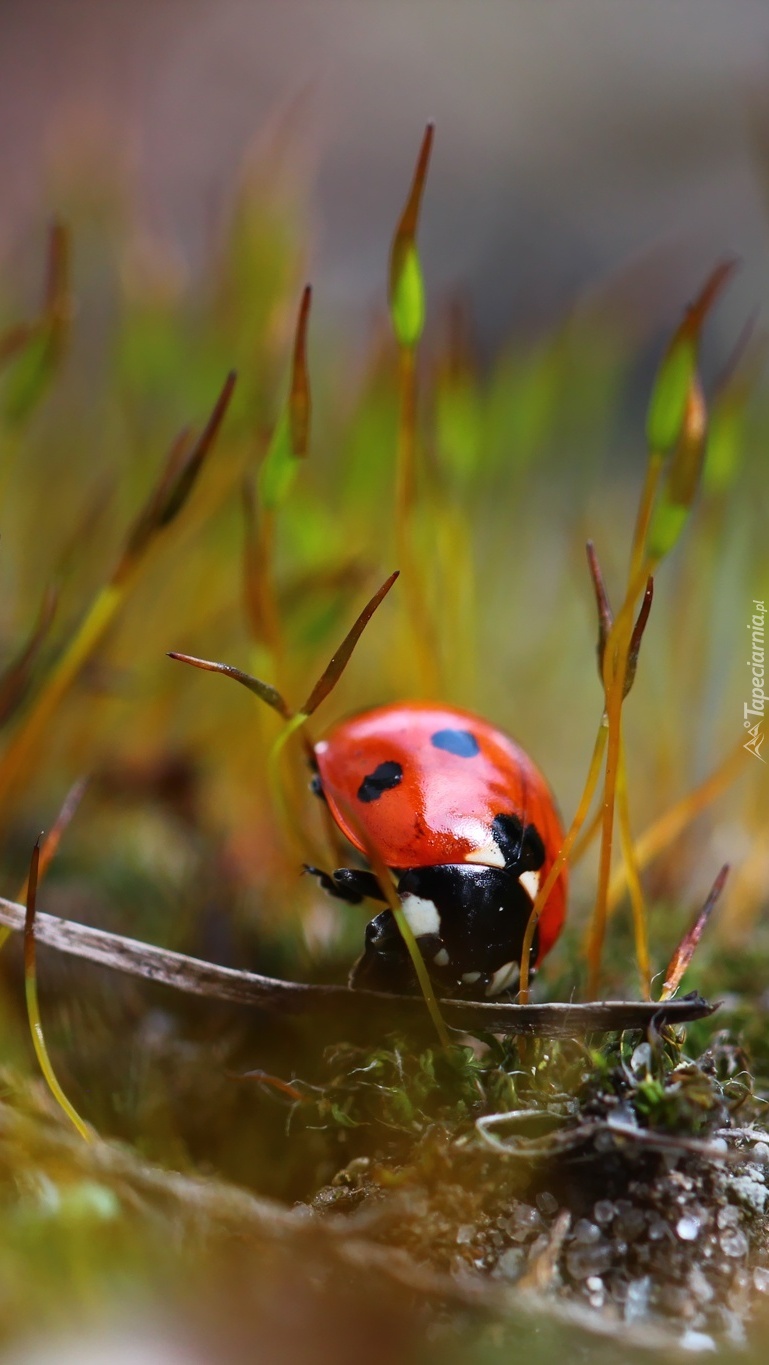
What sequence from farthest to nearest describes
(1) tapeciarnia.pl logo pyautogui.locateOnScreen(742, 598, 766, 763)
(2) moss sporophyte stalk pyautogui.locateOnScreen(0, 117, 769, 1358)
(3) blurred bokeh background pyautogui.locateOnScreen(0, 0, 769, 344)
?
(3) blurred bokeh background pyautogui.locateOnScreen(0, 0, 769, 344), (1) tapeciarnia.pl logo pyautogui.locateOnScreen(742, 598, 766, 763), (2) moss sporophyte stalk pyautogui.locateOnScreen(0, 117, 769, 1358)

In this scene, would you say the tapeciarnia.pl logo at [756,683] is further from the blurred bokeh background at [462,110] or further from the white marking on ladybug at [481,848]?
the blurred bokeh background at [462,110]

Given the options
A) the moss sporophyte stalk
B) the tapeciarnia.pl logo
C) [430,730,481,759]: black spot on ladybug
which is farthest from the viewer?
the tapeciarnia.pl logo

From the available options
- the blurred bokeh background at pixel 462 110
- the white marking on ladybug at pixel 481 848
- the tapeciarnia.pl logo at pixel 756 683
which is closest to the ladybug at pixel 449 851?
the white marking on ladybug at pixel 481 848

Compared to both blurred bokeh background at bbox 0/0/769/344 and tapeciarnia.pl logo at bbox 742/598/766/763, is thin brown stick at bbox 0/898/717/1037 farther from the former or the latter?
blurred bokeh background at bbox 0/0/769/344

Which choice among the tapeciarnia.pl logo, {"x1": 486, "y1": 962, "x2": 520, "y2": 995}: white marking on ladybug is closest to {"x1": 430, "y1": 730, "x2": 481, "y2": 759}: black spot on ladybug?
{"x1": 486, "y1": 962, "x2": 520, "y2": 995}: white marking on ladybug

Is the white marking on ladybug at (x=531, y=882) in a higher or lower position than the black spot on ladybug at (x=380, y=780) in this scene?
lower

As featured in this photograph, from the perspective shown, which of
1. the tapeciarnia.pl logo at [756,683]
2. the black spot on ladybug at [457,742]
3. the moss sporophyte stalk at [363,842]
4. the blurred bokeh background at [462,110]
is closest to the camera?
the moss sporophyte stalk at [363,842]

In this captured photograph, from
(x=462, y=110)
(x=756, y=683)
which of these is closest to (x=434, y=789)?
(x=756, y=683)

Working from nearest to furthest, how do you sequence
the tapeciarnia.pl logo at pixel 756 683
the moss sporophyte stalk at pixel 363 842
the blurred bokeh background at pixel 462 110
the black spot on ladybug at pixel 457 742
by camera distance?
1. the moss sporophyte stalk at pixel 363 842
2. the black spot on ladybug at pixel 457 742
3. the tapeciarnia.pl logo at pixel 756 683
4. the blurred bokeh background at pixel 462 110

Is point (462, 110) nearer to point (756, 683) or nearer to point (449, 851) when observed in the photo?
point (756, 683)
